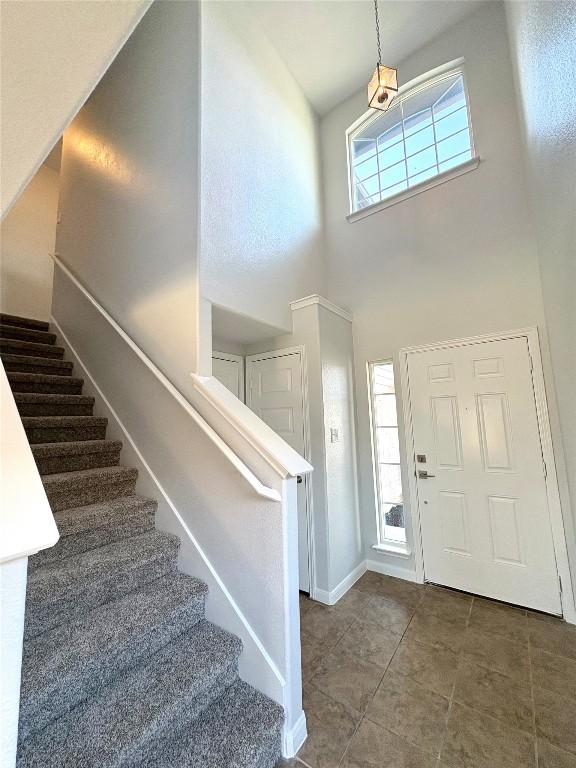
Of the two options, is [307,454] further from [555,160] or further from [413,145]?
[413,145]

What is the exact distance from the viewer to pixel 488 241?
105 inches

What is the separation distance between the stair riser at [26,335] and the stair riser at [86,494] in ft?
6.33

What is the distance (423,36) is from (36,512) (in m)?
4.97

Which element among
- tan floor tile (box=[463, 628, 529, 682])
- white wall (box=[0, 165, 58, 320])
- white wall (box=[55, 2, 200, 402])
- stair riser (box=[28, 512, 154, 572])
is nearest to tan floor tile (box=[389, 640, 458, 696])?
tan floor tile (box=[463, 628, 529, 682])

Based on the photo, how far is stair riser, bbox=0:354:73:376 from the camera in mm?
2562

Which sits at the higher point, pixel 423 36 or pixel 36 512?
pixel 423 36

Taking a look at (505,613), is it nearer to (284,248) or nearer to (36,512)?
(36,512)

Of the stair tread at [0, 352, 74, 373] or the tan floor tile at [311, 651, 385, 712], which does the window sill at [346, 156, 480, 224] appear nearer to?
the stair tread at [0, 352, 74, 373]

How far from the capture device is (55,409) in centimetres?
245

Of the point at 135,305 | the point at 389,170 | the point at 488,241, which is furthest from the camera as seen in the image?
the point at 389,170

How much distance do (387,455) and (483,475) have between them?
80 centimetres

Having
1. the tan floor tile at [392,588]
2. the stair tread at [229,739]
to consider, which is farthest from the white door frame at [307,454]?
the stair tread at [229,739]

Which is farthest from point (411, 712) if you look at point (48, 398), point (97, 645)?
point (48, 398)

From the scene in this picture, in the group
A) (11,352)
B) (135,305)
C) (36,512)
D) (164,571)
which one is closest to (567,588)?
(164,571)
